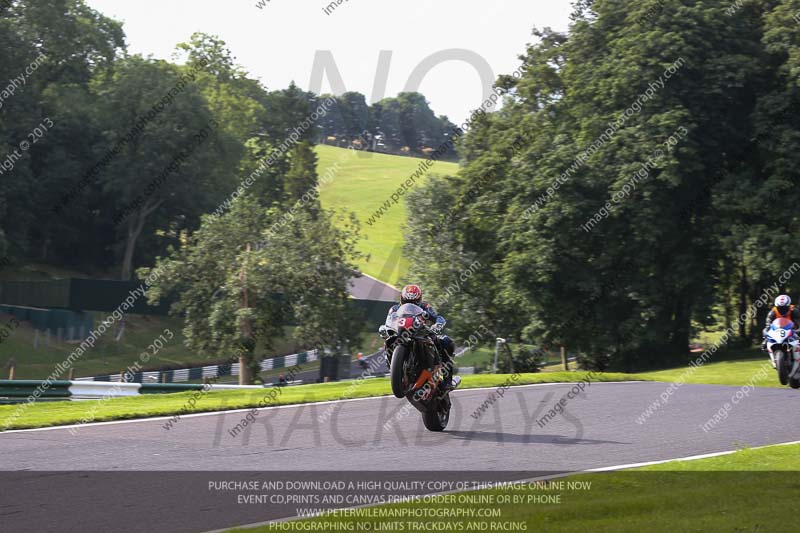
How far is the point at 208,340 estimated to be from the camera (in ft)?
137

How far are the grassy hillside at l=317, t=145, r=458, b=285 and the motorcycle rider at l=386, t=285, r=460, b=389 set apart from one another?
75736 mm

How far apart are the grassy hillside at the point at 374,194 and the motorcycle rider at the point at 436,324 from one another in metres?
75.7

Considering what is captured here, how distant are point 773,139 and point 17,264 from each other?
5080cm

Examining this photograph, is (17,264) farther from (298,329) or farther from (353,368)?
(298,329)

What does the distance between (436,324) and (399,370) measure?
Answer: 1.01m

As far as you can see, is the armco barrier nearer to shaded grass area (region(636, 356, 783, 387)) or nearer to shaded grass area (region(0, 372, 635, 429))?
shaded grass area (region(0, 372, 635, 429))

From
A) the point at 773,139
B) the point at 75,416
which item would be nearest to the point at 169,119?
the point at 773,139

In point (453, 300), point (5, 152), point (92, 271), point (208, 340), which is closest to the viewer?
point (208, 340)

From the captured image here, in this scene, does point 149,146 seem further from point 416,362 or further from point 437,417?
point 416,362
